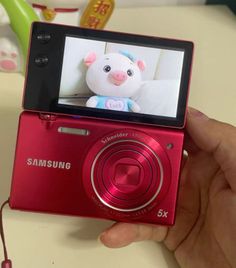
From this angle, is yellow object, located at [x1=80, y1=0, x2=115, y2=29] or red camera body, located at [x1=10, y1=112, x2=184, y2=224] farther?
yellow object, located at [x1=80, y1=0, x2=115, y2=29]

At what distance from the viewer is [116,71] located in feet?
1.87

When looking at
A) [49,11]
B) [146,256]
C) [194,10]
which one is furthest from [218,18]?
[146,256]

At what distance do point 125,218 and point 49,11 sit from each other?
0.32 metres

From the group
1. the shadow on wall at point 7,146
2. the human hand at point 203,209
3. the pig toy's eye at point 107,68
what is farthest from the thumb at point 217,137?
the shadow on wall at point 7,146

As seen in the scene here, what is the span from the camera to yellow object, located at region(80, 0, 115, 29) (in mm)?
693

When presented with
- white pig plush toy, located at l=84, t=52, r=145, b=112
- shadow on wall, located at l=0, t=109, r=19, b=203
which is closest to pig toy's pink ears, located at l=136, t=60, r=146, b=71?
white pig plush toy, located at l=84, t=52, r=145, b=112

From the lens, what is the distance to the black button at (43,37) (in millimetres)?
555

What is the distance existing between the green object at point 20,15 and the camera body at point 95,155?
133 millimetres

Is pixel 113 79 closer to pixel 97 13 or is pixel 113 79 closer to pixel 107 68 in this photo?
pixel 107 68

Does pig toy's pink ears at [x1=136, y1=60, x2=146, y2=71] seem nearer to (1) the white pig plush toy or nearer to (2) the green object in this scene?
(1) the white pig plush toy

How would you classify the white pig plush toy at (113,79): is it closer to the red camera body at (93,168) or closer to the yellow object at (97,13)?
the red camera body at (93,168)

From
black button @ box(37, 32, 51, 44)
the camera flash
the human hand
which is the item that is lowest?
the human hand

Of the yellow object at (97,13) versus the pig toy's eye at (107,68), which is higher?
the yellow object at (97,13)

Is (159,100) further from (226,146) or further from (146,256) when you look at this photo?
(146,256)
